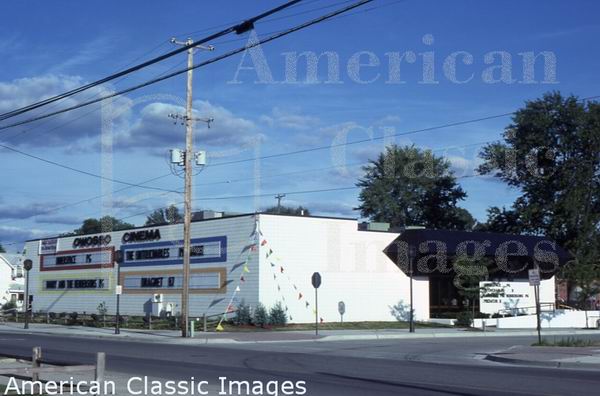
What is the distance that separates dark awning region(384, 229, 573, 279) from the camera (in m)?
47.0

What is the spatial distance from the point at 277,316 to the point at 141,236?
13436 millimetres

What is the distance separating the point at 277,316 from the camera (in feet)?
138

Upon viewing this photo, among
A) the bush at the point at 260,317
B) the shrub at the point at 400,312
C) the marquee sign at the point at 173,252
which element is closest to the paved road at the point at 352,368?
the bush at the point at 260,317

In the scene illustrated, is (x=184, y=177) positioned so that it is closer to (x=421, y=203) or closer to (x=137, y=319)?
(x=137, y=319)

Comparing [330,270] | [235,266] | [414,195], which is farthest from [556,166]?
[235,266]

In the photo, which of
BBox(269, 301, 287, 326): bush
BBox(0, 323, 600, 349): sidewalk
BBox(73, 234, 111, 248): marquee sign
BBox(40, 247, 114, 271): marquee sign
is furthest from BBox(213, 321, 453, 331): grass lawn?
BBox(73, 234, 111, 248): marquee sign

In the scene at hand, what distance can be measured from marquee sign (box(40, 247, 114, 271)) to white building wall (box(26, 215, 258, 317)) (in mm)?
341

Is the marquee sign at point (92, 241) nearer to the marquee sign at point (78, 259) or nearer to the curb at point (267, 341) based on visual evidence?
the marquee sign at point (78, 259)

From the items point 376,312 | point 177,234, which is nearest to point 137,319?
point 177,234

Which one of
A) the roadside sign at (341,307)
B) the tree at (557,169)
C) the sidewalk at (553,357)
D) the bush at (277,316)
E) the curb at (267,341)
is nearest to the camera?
the sidewalk at (553,357)

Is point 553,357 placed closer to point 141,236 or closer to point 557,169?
point 141,236

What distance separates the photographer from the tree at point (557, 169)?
66.2 m

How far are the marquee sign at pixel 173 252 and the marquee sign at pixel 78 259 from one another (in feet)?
8.17

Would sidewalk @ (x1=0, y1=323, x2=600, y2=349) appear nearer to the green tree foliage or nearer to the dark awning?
the dark awning
